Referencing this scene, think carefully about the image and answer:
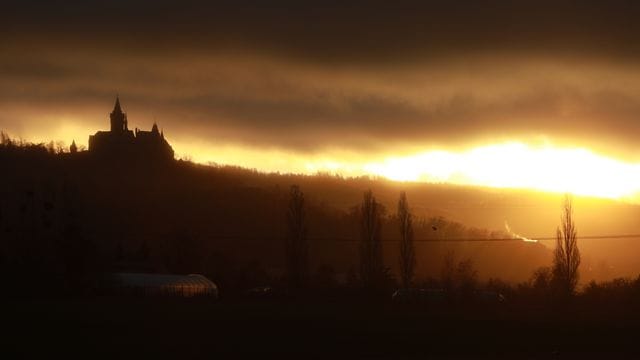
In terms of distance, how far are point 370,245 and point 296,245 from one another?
8.31 m

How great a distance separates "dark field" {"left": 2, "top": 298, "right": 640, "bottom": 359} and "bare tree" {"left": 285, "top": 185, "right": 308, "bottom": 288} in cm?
2961

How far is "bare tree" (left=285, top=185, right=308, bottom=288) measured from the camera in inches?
4099

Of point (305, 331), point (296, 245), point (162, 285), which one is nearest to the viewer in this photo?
point (305, 331)

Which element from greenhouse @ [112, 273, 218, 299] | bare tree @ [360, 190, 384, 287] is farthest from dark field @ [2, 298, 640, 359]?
bare tree @ [360, 190, 384, 287]

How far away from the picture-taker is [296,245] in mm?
107938

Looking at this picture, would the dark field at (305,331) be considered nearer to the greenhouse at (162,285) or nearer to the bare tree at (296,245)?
the greenhouse at (162,285)

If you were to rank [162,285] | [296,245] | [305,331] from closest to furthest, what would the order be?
1. [305,331]
2. [162,285]
3. [296,245]

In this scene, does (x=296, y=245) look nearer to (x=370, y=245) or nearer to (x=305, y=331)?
(x=370, y=245)

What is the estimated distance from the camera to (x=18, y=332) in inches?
2052

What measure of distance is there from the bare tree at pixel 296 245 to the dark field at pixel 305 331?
29.6m

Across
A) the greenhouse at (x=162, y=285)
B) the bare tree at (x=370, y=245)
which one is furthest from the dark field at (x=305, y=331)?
the bare tree at (x=370, y=245)

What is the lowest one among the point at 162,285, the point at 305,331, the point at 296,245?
the point at 305,331

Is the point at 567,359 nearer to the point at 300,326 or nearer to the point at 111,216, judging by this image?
the point at 300,326

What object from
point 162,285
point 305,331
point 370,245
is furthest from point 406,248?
point 305,331
